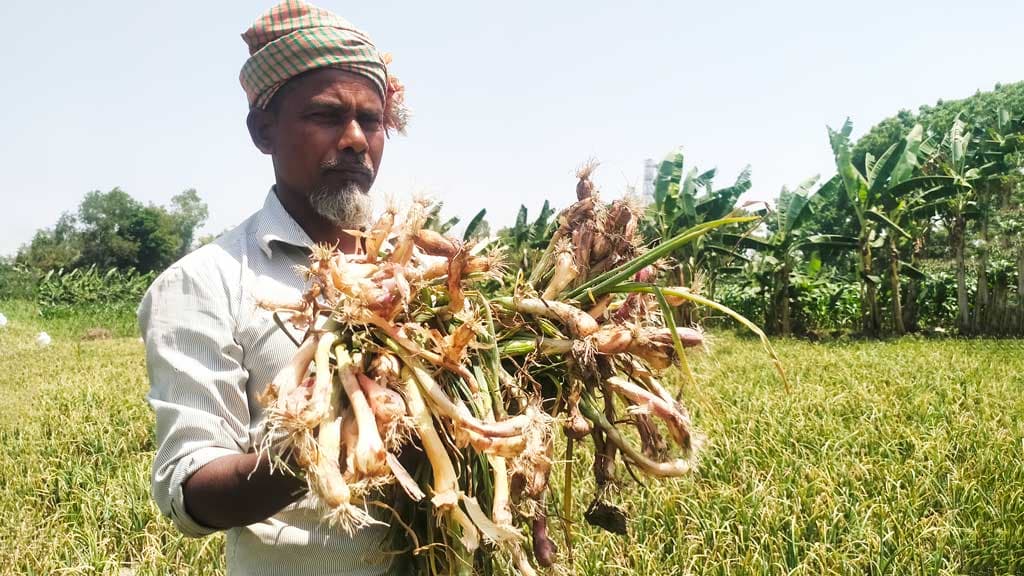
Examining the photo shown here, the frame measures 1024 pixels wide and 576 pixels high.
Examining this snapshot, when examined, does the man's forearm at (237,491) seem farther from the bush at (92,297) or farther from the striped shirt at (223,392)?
the bush at (92,297)

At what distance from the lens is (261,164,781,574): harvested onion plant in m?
0.98

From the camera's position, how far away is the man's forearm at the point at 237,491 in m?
1.07

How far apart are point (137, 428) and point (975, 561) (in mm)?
5105

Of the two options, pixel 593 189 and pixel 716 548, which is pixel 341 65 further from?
pixel 716 548

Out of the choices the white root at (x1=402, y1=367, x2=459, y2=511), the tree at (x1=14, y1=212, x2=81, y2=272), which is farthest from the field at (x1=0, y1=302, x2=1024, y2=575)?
the tree at (x1=14, y1=212, x2=81, y2=272)

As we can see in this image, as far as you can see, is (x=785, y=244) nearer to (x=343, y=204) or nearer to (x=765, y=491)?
(x=765, y=491)

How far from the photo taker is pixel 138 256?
1961 inches

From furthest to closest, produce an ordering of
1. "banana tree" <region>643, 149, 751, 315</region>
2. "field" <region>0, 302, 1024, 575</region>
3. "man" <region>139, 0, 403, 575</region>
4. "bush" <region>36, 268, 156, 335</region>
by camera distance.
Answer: "bush" <region>36, 268, 156, 335</region> → "banana tree" <region>643, 149, 751, 315</region> → "field" <region>0, 302, 1024, 575</region> → "man" <region>139, 0, 403, 575</region>

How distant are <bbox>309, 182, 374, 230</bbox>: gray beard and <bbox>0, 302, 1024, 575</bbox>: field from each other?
0.76m

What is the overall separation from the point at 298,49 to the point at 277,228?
38 cm

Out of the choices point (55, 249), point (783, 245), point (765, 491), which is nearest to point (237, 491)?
point (765, 491)

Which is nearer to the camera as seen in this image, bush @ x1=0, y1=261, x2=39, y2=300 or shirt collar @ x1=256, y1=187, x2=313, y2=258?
shirt collar @ x1=256, y1=187, x2=313, y2=258

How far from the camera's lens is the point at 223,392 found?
1.25 m

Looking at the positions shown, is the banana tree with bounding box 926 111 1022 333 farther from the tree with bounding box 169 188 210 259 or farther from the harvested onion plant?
the tree with bounding box 169 188 210 259
